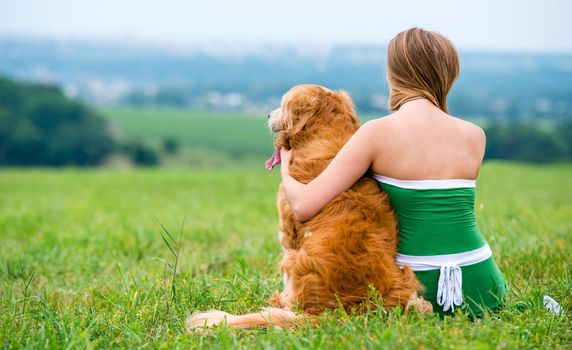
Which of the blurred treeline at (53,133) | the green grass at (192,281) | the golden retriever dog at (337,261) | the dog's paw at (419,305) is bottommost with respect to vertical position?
the blurred treeline at (53,133)

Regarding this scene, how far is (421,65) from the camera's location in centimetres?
336

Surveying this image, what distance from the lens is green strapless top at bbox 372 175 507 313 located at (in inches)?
129

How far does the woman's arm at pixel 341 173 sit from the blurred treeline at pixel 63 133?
1676 inches

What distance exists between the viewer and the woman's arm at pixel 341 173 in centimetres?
322

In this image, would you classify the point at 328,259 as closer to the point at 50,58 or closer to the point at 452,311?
the point at 452,311

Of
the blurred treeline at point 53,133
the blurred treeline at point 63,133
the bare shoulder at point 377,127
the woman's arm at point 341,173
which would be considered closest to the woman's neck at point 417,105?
the bare shoulder at point 377,127

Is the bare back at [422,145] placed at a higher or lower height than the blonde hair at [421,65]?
lower

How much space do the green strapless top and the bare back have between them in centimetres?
6

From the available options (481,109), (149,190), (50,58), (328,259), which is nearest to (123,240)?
(328,259)

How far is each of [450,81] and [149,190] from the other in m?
12.5

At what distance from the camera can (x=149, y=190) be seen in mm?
15109

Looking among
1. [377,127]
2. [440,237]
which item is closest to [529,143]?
[440,237]

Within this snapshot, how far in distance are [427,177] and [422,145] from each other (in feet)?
0.59

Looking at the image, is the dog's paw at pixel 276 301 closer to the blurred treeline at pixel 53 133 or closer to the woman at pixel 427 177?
the woman at pixel 427 177
